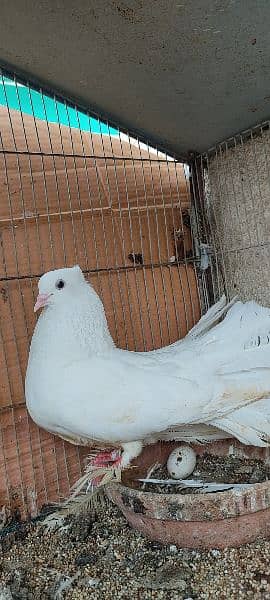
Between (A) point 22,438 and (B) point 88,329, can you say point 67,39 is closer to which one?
(B) point 88,329

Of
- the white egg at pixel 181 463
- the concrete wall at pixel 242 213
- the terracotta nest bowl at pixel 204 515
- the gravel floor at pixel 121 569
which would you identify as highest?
the concrete wall at pixel 242 213

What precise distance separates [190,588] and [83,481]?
64 centimetres

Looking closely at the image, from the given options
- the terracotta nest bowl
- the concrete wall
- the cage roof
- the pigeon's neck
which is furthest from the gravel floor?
the cage roof

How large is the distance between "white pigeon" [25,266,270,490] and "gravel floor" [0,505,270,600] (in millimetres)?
285

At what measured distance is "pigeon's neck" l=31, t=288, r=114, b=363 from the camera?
1889 millimetres

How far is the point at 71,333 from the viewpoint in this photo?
75.4 inches

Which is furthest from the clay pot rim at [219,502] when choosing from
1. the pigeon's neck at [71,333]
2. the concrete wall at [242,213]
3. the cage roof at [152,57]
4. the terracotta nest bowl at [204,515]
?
the cage roof at [152,57]

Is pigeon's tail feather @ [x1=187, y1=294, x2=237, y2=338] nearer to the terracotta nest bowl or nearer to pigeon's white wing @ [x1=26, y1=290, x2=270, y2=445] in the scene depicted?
pigeon's white wing @ [x1=26, y1=290, x2=270, y2=445]

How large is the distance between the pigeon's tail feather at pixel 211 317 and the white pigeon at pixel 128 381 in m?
0.19

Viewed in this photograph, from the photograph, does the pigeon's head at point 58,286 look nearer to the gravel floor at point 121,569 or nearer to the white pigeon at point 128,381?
the white pigeon at point 128,381

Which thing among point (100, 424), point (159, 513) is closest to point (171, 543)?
point (159, 513)

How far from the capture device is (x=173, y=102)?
2004mm

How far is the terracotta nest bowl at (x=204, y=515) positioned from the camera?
172 cm

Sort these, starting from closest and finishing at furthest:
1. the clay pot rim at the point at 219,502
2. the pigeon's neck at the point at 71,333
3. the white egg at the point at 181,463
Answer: the clay pot rim at the point at 219,502 < the pigeon's neck at the point at 71,333 < the white egg at the point at 181,463
